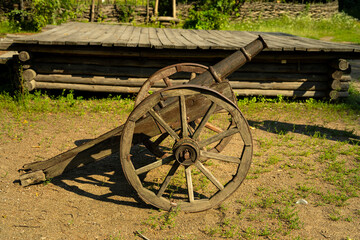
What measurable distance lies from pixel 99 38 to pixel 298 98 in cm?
499

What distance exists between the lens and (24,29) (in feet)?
37.8

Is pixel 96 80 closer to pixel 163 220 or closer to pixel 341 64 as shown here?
pixel 163 220

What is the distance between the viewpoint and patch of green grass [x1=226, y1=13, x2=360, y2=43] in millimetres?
15341

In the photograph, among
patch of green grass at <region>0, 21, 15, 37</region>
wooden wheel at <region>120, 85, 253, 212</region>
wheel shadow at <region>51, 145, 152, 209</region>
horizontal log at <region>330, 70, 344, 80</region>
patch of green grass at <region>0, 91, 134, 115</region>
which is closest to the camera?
wooden wheel at <region>120, 85, 253, 212</region>

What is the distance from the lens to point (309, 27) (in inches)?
656

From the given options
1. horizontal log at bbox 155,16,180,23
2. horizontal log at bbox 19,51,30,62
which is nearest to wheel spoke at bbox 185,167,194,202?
horizontal log at bbox 19,51,30,62

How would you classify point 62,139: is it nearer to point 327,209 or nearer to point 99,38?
point 99,38

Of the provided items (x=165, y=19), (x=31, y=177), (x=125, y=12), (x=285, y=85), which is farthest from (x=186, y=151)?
(x=125, y=12)

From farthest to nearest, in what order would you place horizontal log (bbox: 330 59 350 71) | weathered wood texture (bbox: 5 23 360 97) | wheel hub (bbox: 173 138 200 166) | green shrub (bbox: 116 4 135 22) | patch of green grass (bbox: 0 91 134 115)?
green shrub (bbox: 116 4 135 22) < horizontal log (bbox: 330 59 350 71) < weathered wood texture (bbox: 5 23 360 97) < patch of green grass (bbox: 0 91 134 115) < wheel hub (bbox: 173 138 200 166)

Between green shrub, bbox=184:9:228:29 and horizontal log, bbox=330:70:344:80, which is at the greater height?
green shrub, bbox=184:9:228:29

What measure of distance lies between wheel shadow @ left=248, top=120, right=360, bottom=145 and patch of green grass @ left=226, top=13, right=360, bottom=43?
930 cm

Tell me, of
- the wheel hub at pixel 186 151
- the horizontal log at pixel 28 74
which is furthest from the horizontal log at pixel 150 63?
the wheel hub at pixel 186 151

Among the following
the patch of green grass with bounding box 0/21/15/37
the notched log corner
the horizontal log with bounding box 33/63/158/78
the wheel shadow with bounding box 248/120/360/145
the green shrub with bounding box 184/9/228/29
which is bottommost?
the wheel shadow with bounding box 248/120/360/145

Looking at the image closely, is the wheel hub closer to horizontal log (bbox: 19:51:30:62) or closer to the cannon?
the cannon
